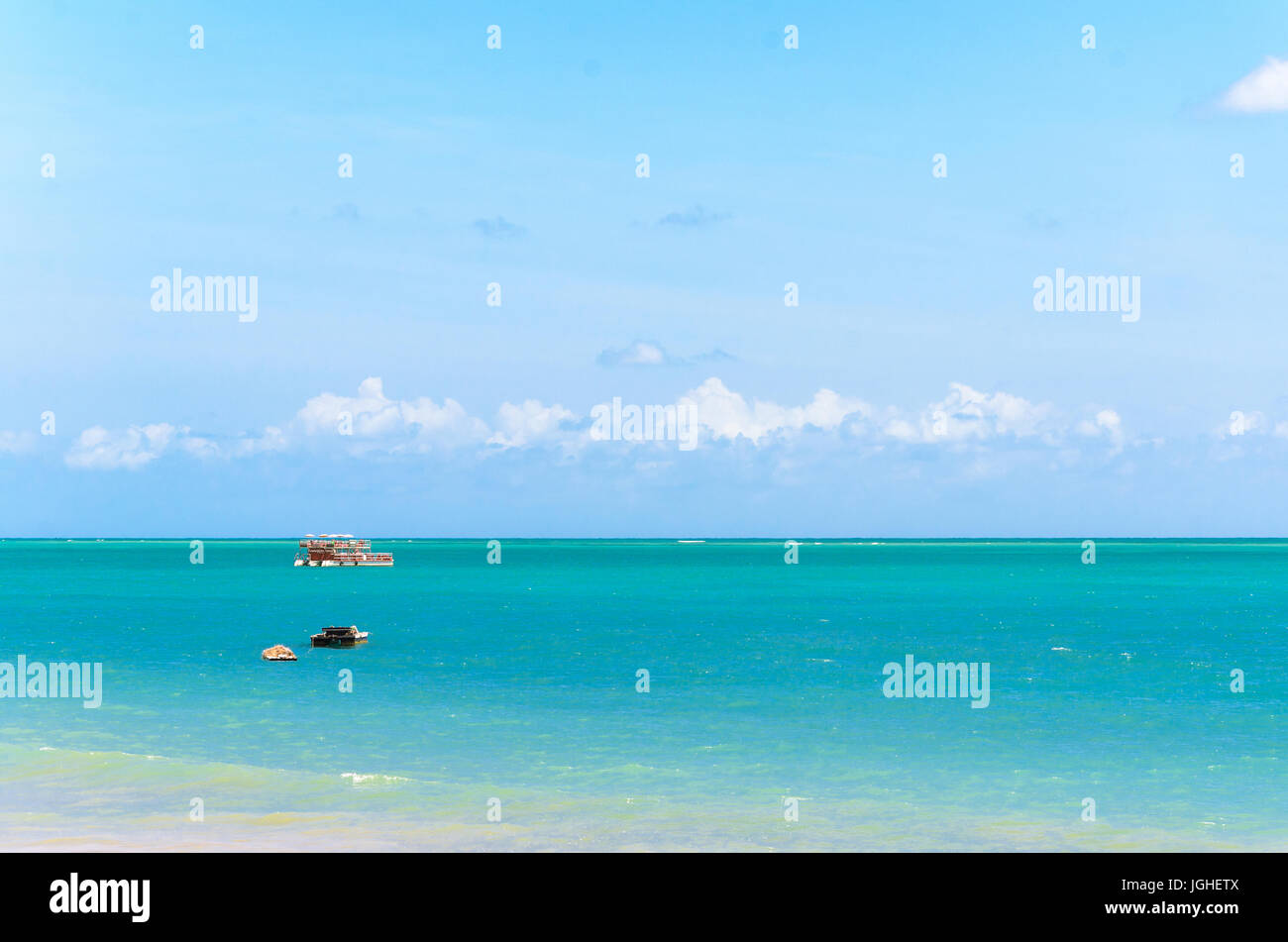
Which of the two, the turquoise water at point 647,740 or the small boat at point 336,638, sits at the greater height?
the small boat at point 336,638

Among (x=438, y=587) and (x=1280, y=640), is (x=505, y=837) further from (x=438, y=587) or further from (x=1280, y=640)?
(x=438, y=587)

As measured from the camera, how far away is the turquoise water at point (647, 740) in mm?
26531

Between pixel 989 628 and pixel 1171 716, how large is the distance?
4171cm

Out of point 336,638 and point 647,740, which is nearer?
point 647,740

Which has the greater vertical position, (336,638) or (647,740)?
(336,638)

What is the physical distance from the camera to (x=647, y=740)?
3825cm

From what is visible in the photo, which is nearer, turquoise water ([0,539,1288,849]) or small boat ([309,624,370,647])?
turquoise water ([0,539,1288,849])

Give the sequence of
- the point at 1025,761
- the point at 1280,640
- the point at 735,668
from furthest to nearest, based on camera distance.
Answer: the point at 1280,640 < the point at 735,668 < the point at 1025,761

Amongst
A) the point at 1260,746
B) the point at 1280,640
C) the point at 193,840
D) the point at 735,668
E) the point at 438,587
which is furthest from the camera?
the point at 438,587

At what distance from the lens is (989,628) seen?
8525cm

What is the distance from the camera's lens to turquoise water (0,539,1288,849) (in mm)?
26531

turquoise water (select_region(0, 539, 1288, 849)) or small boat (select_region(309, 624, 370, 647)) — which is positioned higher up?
small boat (select_region(309, 624, 370, 647))
